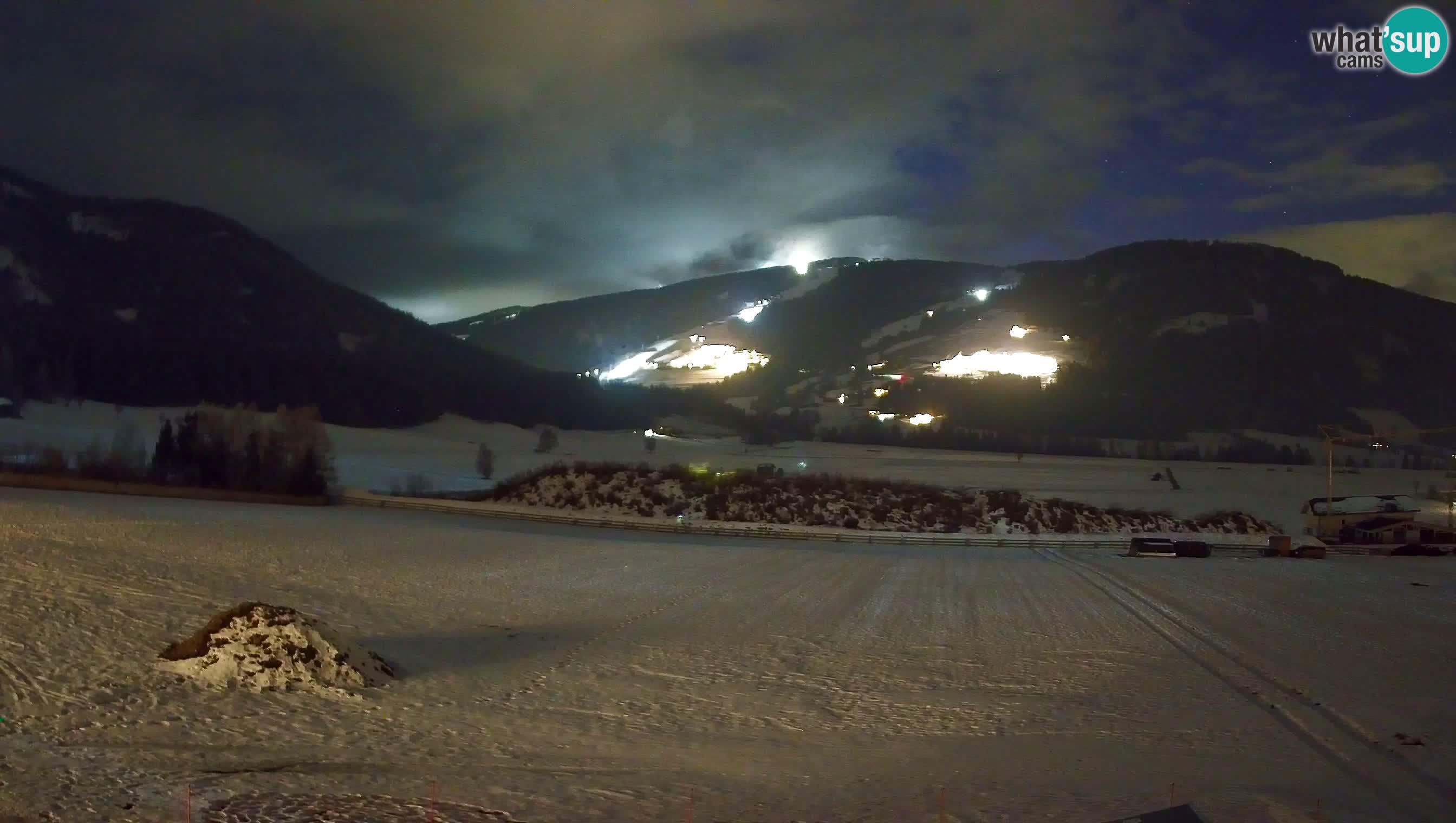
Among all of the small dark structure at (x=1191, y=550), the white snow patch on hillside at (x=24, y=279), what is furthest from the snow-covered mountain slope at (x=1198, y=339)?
the white snow patch on hillside at (x=24, y=279)

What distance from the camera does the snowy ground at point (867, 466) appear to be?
6456cm

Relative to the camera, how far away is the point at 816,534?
4416cm

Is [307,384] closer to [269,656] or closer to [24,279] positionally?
[24,279]

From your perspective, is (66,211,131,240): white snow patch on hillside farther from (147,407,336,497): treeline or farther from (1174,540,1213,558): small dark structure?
(1174,540,1213,558): small dark structure

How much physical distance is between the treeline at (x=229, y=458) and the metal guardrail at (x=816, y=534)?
5867 mm

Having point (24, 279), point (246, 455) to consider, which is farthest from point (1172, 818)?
point (24, 279)

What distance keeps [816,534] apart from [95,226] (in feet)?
646

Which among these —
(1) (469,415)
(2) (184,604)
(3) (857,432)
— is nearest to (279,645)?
(2) (184,604)

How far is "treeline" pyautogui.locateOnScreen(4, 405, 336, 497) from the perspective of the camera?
166ft

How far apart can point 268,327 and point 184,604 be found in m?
160

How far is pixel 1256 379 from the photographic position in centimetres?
13350

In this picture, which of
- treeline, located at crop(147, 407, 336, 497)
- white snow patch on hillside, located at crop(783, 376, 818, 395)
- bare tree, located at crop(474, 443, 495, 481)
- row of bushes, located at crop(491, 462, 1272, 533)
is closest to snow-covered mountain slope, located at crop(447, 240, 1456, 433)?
white snow patch on hillside, located at crop(783, 376, 818, 395)

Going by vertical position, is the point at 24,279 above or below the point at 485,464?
above

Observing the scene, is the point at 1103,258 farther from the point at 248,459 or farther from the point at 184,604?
the point at 184,604
